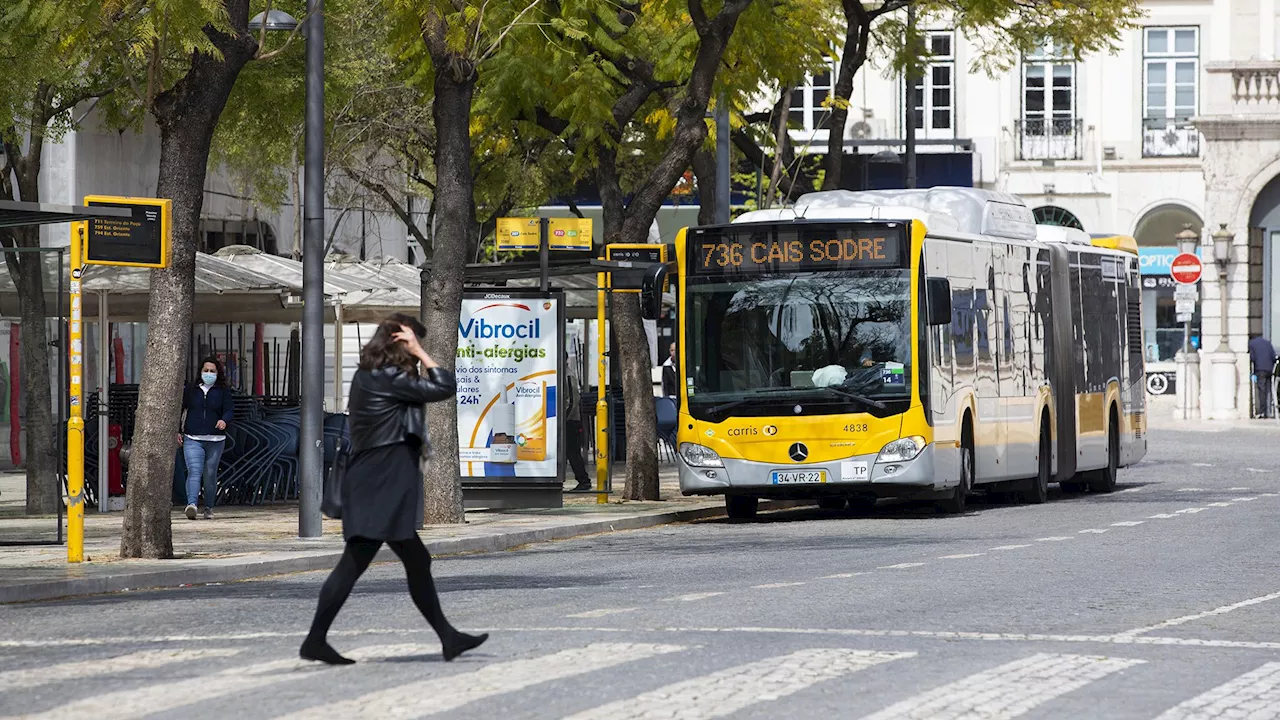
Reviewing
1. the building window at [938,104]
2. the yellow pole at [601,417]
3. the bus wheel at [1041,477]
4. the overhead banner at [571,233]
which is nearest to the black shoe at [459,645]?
the yellow pole at [601,417]

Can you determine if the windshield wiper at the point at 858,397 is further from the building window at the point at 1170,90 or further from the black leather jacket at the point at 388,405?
the building window at the point at 1170,90

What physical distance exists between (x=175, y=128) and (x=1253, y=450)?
78.0 feet

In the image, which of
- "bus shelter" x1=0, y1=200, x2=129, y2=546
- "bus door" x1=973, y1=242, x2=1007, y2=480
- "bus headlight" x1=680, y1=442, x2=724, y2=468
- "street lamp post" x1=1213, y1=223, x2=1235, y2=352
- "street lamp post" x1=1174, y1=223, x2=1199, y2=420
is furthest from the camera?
"street lamp post" x1=1213, y1=223, x2=1235, y2=352

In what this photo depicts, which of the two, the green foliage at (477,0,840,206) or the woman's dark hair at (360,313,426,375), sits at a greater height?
the green foliage at (477,0,840,206)

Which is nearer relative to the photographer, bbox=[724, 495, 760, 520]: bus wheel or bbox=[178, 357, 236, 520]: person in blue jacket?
bbox=[178, 357, 236, 520]: person in blue jacket

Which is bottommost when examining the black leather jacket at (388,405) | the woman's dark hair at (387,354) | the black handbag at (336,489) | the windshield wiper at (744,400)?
the black handbag at (336,489)

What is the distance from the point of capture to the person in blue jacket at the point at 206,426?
2334 cm

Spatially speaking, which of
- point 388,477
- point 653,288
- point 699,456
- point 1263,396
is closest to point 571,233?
point 653,288

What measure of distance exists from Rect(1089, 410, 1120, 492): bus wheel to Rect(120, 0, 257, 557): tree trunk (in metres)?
14.7

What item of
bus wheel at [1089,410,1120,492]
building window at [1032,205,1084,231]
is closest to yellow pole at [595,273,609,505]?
bus wheel at [1089,410,1120,492]

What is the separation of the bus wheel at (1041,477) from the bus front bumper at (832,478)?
3939mm

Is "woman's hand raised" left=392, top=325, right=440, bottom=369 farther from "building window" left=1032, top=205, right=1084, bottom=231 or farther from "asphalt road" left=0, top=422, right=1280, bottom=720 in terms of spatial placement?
"building window" left=1032, top=205, right=1084, bottom=231

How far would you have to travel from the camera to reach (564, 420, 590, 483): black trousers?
91.4ft

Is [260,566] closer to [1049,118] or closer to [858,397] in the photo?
[858,397]
